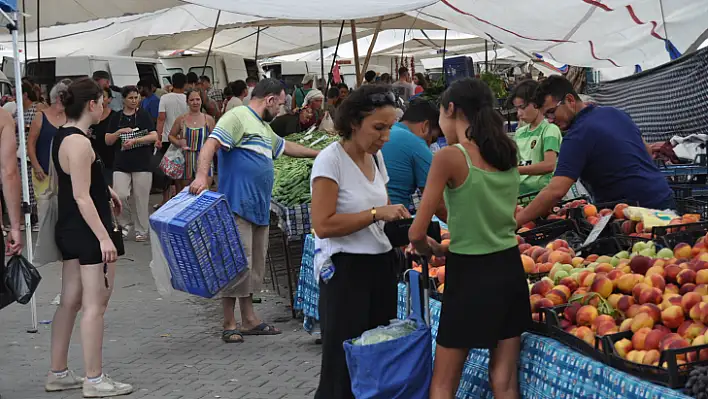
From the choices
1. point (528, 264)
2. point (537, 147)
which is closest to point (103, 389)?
point (528, 264)

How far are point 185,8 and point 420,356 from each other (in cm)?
1308

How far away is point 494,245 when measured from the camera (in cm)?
392

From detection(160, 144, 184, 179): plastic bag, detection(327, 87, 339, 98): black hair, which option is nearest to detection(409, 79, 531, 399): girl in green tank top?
detection(160, 144, 184, 179): plastic bag

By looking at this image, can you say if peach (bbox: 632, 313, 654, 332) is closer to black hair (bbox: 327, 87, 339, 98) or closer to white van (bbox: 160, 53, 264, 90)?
black hair (bbox: 327, 87, 339, 98)

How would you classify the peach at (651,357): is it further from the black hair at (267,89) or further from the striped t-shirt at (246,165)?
the black hair at (267,89)

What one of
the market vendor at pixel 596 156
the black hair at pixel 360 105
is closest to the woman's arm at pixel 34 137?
the market vendor at pixel 596 156

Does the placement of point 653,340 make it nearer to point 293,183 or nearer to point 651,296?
point 651,296

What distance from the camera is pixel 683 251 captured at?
4641mm

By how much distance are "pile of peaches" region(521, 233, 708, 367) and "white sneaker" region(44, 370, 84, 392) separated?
10.4ft

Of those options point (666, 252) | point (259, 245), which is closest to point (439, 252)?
point (666, 252)

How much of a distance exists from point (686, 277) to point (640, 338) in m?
0.65

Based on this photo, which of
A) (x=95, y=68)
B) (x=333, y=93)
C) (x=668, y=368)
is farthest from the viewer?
(x=95, y=68)

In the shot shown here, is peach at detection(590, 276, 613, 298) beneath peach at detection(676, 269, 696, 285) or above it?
beneath

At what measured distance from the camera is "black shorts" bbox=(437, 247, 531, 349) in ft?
12.8
